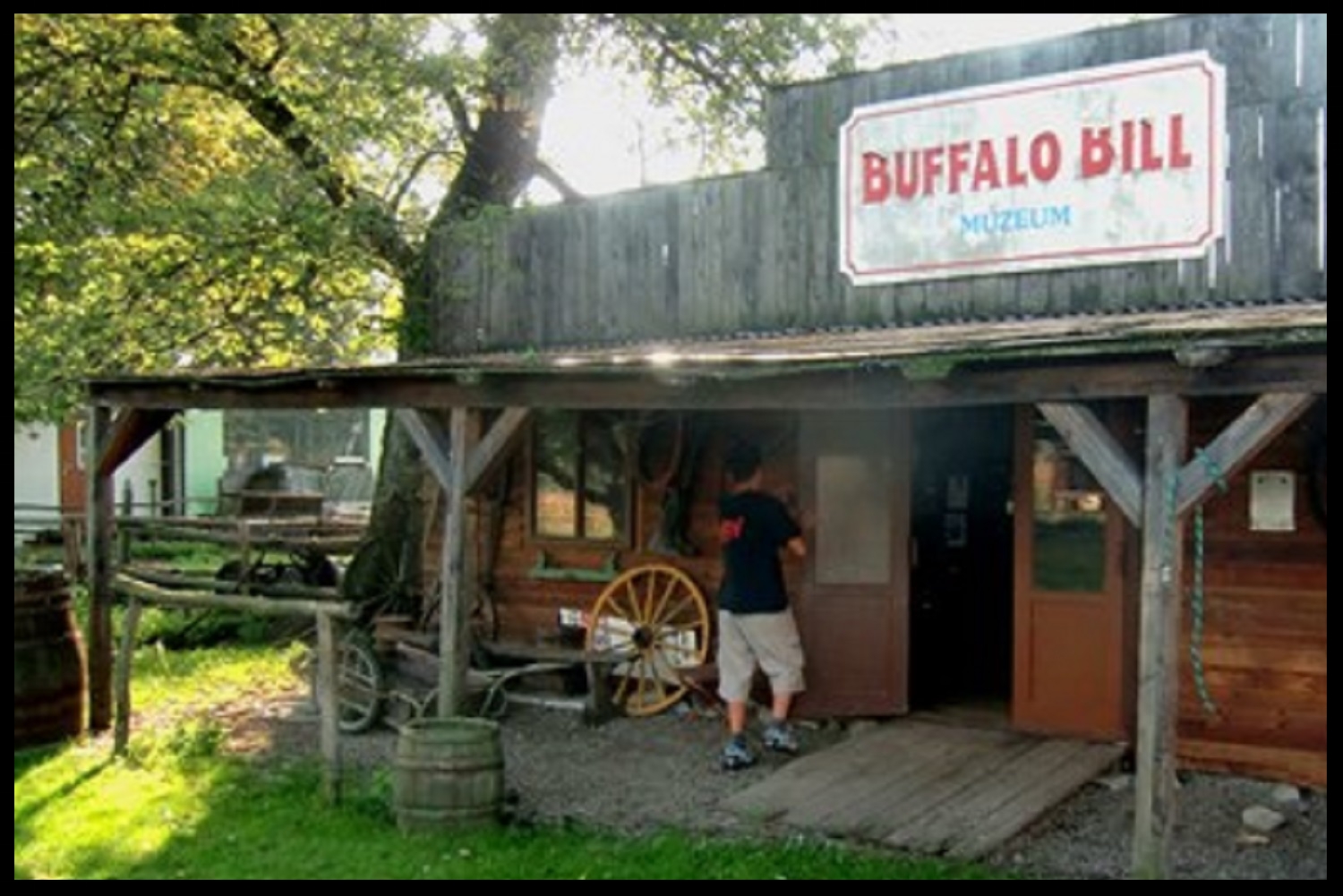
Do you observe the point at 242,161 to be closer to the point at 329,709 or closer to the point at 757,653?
the point at 329,709

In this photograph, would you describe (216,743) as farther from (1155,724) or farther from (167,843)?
(1155,724)

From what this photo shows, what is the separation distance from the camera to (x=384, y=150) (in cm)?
1397

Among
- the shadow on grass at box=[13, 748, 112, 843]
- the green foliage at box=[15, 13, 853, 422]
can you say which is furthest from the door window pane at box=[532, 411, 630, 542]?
the shadow on grass at box=[13, 748, 112, 843]

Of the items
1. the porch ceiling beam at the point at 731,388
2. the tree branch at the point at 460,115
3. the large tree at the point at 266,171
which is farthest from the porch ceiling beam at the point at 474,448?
the tree branch at the point at 460,115

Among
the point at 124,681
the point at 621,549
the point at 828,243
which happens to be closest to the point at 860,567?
the point at 621,549

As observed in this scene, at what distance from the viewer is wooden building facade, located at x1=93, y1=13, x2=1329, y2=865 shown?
5910mm

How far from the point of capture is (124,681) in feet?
30.7

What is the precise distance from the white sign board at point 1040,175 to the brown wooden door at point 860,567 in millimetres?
1156

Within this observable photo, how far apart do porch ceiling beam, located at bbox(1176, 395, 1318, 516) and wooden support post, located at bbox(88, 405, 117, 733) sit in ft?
26.2

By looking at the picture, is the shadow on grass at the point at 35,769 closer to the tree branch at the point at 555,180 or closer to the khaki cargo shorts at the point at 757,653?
the khaki cargo shorts at the point at 757,653

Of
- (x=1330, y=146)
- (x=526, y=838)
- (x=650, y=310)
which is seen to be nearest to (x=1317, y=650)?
(x=1330, y=146)

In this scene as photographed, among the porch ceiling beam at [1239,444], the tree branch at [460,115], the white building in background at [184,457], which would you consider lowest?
the white building in background at [184,457]

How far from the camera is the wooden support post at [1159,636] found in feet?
18.3
